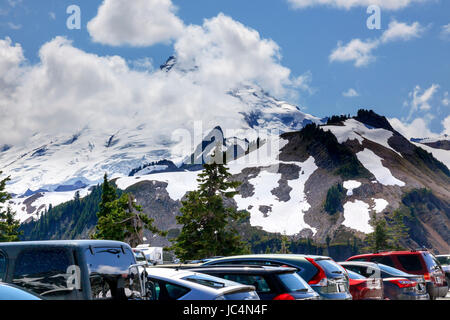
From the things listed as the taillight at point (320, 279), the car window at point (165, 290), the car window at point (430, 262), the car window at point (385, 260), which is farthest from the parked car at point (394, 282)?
the car window at point (165, 290)

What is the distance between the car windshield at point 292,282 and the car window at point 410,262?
10.3m

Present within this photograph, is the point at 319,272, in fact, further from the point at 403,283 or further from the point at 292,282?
the point at 403,283

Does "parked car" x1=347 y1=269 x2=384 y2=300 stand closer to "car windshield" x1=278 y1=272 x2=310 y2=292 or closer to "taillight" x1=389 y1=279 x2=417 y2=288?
"taillight" x1=389 y1=279 x2=417 y2=288

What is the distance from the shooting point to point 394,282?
54.4 feet

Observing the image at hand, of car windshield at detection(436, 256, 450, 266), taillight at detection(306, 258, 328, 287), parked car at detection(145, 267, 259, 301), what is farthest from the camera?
car windshield at detection(436, 256, 450, 266)

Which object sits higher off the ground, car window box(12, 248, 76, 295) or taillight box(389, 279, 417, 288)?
car window box(12, 248, 76, 295)

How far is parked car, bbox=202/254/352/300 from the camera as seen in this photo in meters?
11.9

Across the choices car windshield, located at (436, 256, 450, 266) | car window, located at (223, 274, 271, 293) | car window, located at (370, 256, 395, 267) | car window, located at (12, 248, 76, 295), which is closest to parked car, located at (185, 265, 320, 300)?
car window, located at (223, 274, 271, 293)

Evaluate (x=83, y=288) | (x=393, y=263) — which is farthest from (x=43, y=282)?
(x=393, y=263)

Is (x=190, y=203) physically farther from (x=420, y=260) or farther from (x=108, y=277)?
(x=108, y=277)

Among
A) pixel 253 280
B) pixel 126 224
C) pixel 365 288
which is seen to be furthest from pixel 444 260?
pixel 126 224

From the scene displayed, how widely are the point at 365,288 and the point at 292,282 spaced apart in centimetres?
554

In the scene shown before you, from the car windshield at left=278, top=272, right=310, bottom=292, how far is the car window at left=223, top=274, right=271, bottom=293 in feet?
1.07

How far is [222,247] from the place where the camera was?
48281 mm
